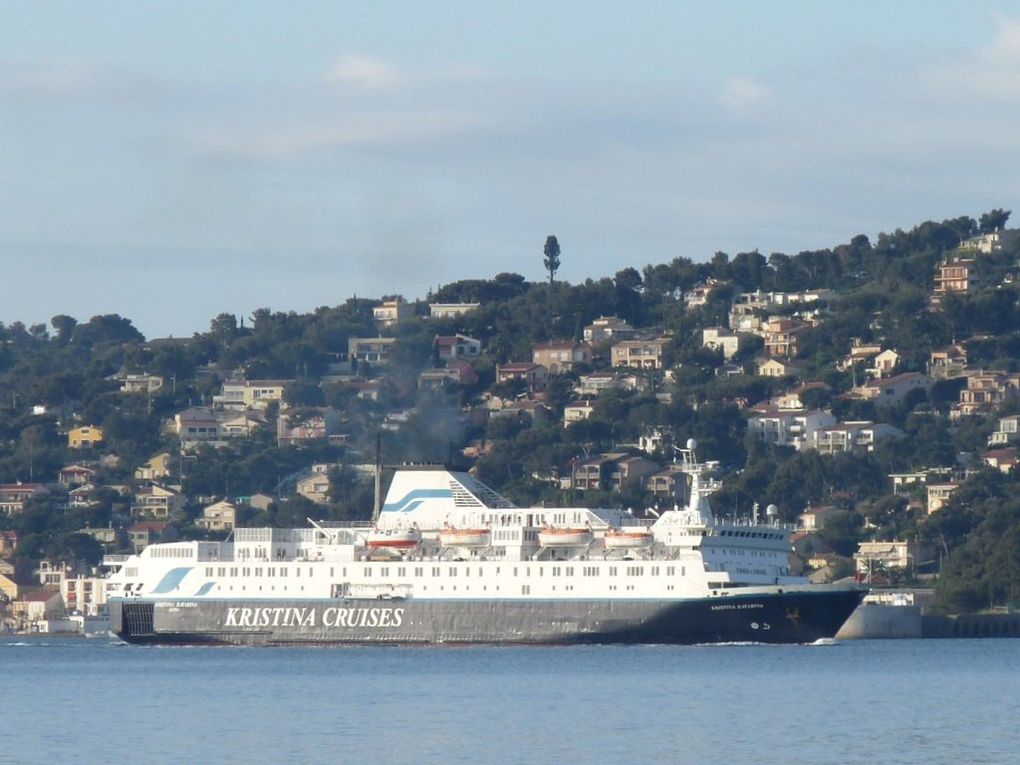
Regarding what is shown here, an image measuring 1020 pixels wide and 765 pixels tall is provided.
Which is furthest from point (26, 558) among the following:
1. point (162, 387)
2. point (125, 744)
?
point (125, 744)

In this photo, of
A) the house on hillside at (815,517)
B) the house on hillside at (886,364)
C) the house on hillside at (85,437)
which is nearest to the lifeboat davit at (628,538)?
the house on hillside at (815,517)

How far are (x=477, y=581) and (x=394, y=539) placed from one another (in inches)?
124

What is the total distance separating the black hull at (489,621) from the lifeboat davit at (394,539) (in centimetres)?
165

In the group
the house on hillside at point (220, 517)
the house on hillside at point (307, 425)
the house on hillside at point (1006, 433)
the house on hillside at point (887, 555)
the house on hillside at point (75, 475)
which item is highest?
the house on hillside at point (307, 425)

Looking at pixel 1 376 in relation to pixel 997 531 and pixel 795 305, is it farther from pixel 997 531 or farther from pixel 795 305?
pixel 997 531

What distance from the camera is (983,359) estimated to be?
151250 mm

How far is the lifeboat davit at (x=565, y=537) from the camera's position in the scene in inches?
3017

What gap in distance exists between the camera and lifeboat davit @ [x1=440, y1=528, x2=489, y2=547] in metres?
77.6

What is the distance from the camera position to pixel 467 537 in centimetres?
7769

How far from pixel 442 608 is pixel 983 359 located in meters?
79.6

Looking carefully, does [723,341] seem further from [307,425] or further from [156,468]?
[156,468]

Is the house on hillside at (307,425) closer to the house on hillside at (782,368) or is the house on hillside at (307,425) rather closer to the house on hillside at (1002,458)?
the house on hillside at (782,368)

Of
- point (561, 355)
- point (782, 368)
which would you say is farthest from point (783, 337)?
point (561, 355)

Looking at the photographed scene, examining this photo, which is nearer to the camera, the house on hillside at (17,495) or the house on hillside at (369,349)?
the house on hillside at (17,495)
